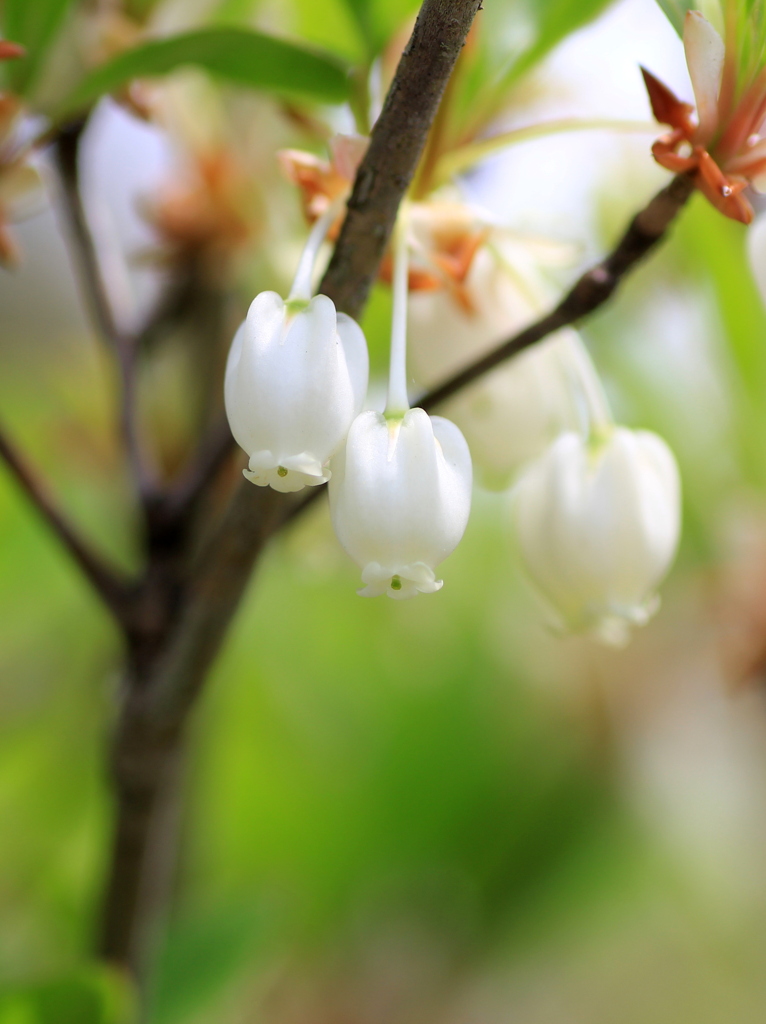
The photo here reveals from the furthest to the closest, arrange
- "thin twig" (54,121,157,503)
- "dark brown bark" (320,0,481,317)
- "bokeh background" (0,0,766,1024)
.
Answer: "bokeh background" (0,0,766,1024) < "thin twig" (54,121,157,503) < "dark brown bark" (320,0,481,317)

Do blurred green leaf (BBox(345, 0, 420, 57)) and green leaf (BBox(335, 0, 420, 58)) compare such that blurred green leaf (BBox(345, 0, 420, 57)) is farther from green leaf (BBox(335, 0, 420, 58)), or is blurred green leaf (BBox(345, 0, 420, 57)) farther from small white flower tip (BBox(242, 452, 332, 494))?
small white flower tip (BBox(242, 452, 332, 494))

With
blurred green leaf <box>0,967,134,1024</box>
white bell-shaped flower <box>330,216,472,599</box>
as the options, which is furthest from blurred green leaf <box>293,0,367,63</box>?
blurred green leaf <box>0,967,134,1024</box>

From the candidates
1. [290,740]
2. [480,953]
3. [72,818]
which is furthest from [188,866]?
[480,953]

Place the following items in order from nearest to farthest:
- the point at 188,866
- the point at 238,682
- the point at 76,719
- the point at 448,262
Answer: the point at 448,262, the point at 188,866, the point at 76,719, the point at 238,682

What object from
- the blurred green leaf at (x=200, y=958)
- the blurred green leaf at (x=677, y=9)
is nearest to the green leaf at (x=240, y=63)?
the blurred green leaf at (x=677, y=9)

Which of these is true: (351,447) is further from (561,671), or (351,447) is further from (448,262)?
(561,671)

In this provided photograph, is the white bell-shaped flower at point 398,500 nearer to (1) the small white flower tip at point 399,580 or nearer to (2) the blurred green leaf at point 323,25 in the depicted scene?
(1) the small white flower tip at point 399,580
